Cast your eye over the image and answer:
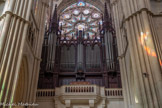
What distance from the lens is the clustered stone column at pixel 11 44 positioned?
8.45 meters

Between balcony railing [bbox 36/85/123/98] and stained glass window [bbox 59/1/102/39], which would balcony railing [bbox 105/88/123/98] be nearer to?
balcony railing [bbox 36/85/123/98]

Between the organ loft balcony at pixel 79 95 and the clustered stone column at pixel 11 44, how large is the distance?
5.68 metres

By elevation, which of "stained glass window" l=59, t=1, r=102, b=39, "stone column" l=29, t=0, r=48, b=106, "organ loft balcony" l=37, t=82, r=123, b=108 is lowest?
"organ loft balcony" l=37, t=82, r=123, b=108

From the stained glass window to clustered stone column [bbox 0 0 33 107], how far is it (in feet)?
41.7

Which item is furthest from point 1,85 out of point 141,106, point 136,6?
point 136,6

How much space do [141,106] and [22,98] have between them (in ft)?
23.9

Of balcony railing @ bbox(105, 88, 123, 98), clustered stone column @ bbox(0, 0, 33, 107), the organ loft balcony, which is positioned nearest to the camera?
clustered stone column @ bbox(0, 0, 33, 107)

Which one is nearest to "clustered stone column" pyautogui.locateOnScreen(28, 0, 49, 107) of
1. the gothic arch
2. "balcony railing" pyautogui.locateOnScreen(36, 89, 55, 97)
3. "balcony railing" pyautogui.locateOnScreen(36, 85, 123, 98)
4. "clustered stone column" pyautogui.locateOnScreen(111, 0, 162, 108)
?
the gothic arch

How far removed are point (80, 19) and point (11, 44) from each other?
1654cm

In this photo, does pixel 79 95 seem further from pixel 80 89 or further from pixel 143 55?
pixel 143 55

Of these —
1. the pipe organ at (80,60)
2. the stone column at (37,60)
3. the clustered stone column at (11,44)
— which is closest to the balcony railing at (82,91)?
the stone column at (37,60)

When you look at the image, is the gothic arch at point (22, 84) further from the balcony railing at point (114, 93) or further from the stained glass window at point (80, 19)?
the stained glass window at point (80, 19)

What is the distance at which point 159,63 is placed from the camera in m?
8.97

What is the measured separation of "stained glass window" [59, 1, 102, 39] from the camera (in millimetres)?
23828
